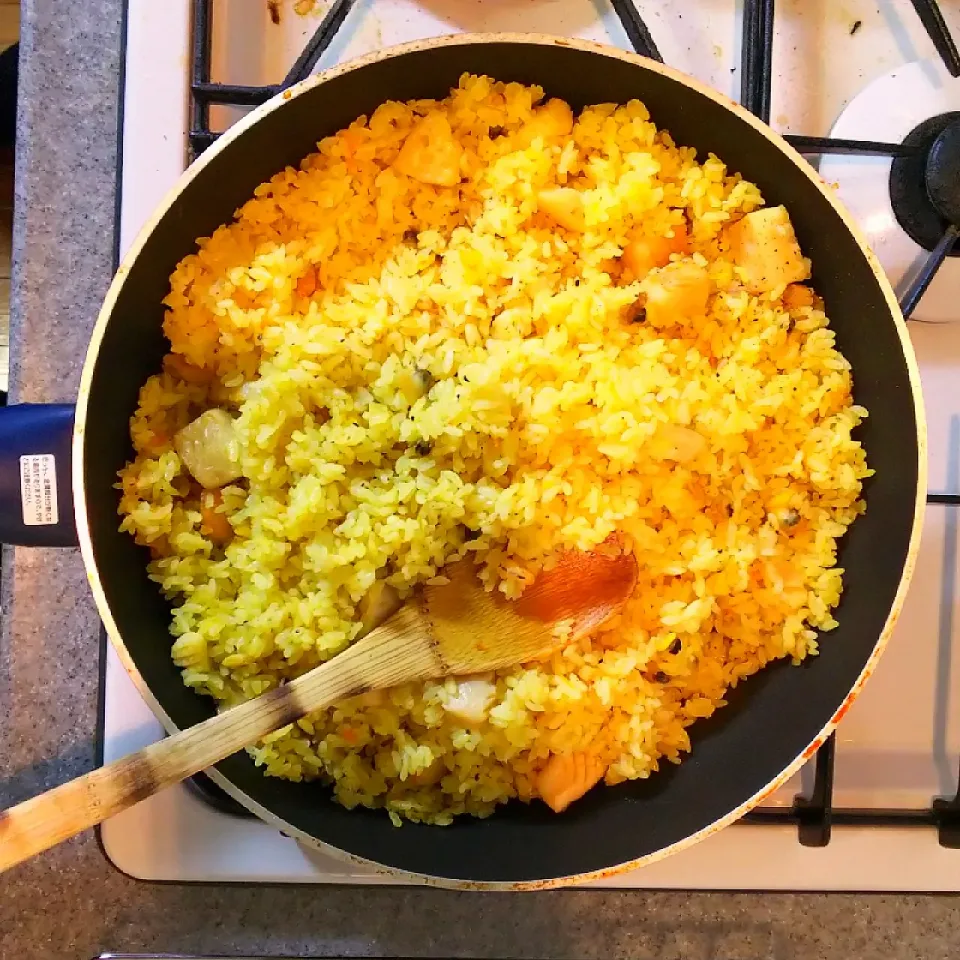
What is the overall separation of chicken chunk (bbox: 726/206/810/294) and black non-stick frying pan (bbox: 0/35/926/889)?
0.07 ft

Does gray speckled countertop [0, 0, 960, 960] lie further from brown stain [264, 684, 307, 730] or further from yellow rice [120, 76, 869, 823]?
brown stain [264, 684, 307, 730]

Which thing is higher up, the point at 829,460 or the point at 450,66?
the point at 450,66

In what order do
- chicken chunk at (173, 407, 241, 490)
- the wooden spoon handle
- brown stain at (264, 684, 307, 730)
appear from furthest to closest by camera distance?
chicken chunk at (173, 407, 241, 490) → brown stain at (264, 684, 307, 730) → the wooden spoon handle

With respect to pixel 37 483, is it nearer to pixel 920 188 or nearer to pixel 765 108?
pixel 765 108

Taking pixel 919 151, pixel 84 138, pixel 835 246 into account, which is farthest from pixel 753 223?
pixel 84 138

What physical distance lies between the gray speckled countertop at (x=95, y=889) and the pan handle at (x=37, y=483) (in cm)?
21

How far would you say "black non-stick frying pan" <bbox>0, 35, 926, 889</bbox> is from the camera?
0.88 metres

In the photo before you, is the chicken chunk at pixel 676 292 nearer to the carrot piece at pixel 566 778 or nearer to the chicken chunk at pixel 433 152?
the chicken chunk at pixel 433 152

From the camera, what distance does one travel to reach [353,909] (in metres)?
1.12

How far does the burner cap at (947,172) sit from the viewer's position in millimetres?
993

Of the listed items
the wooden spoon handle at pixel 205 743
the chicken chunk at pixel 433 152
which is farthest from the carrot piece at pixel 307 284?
the wooden spoon handle at pixel 205 743

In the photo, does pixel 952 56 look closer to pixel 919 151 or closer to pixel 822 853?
pixel 919 151

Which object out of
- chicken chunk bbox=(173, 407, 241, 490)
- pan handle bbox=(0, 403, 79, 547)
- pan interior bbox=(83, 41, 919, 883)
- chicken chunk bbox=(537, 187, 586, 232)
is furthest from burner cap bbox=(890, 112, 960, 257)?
pan handle bbox=(0, 403, 79, 547)

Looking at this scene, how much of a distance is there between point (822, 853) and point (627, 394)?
0.57 metres
